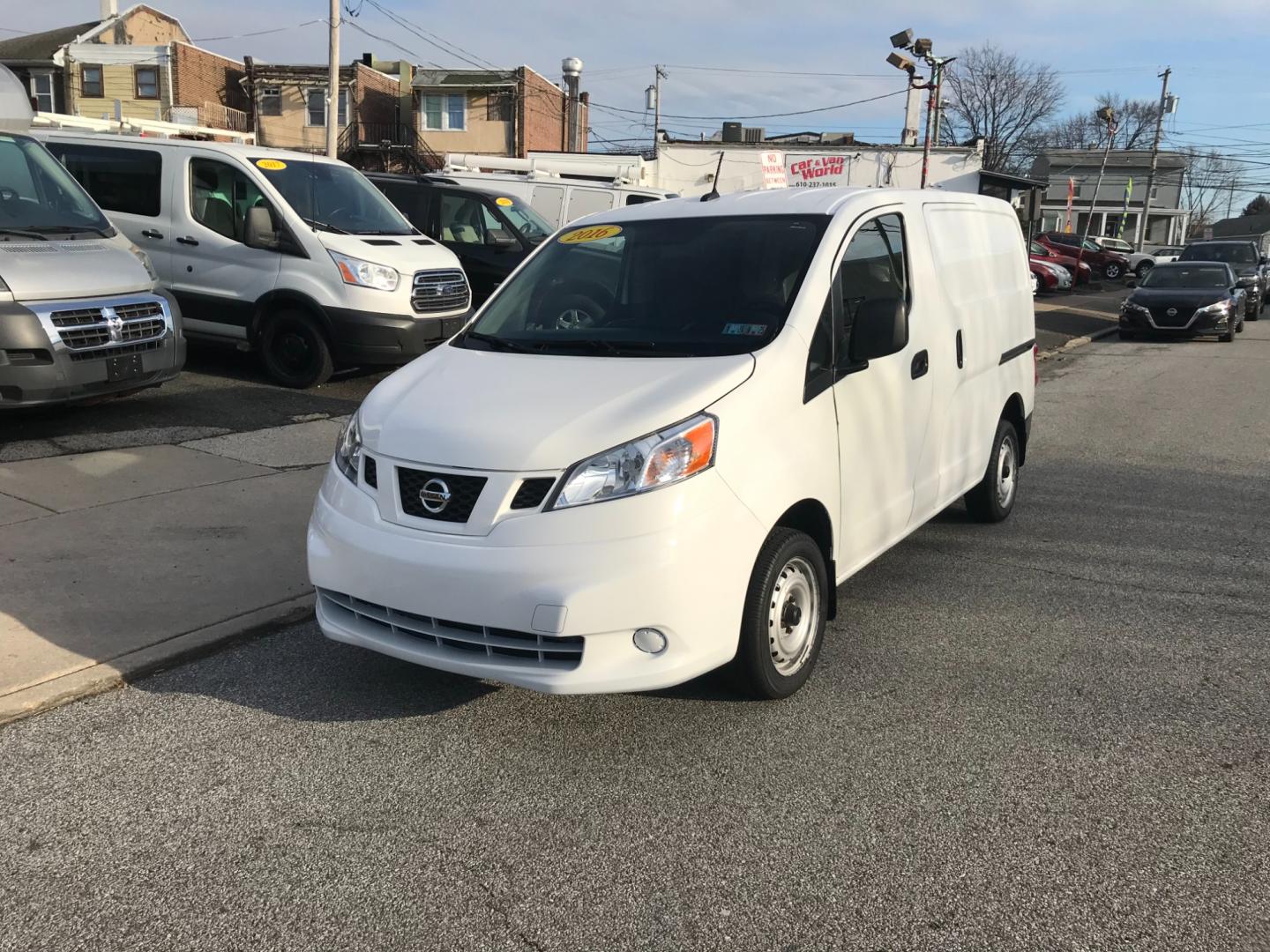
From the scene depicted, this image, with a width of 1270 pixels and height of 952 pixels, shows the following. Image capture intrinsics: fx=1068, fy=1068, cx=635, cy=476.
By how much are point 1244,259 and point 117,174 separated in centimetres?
2679

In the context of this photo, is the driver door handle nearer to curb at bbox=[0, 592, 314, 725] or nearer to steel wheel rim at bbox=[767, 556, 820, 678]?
steel wheel rim at bbox=[767, 556, 820, 678]

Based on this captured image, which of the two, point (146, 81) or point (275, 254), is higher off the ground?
point (146, 81)

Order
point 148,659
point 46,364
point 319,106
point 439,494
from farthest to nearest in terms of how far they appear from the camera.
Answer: point 319,106 → point 46,364 → point 148,659 → point 439,494

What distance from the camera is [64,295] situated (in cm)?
738

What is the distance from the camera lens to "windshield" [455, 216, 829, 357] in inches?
169

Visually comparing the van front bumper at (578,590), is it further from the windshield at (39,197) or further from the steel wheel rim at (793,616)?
the windshield at (39,197)

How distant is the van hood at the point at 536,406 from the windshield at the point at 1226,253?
2747 centimetres

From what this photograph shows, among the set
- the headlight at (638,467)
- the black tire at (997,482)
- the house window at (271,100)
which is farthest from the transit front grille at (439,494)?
the house window at (271,100)

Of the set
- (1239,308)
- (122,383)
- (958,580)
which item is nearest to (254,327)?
(122,383)

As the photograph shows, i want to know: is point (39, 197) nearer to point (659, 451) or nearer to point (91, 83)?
point (659, 451)

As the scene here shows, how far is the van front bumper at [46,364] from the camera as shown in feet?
23.1

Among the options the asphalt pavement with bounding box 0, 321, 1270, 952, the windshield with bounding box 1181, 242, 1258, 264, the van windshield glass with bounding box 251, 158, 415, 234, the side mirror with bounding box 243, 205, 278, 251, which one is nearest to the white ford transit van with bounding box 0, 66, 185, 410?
the side mirror with bounding box 243, 205, 278, 251

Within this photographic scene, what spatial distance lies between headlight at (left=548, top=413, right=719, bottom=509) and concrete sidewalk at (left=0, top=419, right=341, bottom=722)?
2.13 m

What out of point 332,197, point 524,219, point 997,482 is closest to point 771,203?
point 997,482
